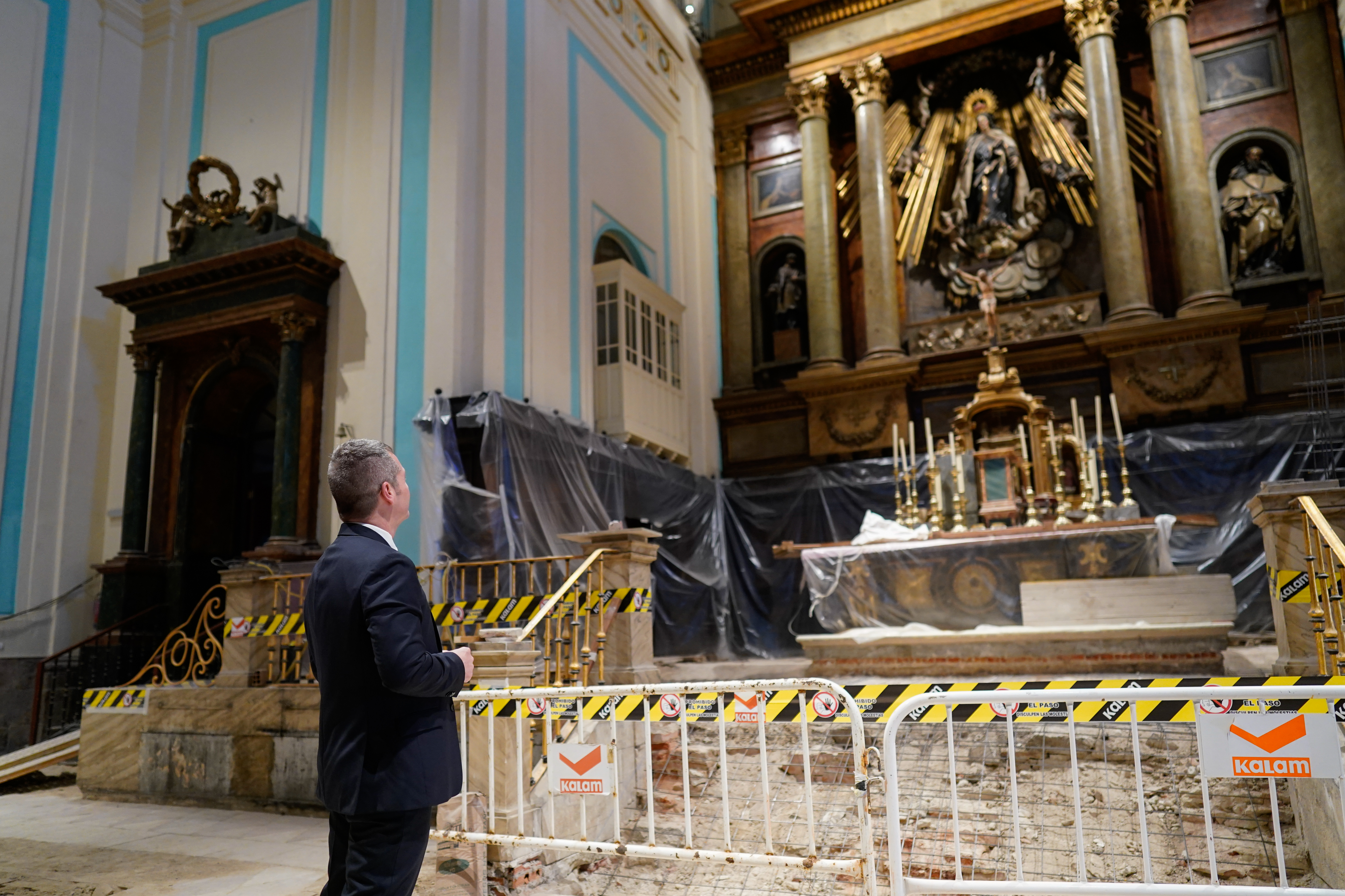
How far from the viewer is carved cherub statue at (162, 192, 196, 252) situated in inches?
408

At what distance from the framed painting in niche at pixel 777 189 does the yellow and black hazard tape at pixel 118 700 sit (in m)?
10.6

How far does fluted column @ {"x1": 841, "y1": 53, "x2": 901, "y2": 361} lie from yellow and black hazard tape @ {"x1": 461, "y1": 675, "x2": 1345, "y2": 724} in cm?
869

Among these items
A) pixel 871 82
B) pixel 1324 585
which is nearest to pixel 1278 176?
pixel 871 82

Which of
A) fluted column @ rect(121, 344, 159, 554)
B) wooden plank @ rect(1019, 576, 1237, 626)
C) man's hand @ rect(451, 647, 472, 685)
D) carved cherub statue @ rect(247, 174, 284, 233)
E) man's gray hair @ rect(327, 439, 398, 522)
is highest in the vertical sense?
carved cherub statue @ rect(247, 174, 284, 233)

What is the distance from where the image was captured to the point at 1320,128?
11.5 metres

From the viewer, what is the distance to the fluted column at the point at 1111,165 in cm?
1150

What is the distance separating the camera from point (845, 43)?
1370 centimetres

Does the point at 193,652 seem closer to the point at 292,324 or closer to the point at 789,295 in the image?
the point at 292,324

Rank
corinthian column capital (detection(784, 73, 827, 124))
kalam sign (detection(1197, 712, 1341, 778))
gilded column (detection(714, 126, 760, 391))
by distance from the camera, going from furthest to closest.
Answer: gilded column (detection(714, 126, 760, 391)) < corinthian column capital (detection(784, 73, 827, 124)) < kalam sign (detection(1197, 712, 1341, 778))

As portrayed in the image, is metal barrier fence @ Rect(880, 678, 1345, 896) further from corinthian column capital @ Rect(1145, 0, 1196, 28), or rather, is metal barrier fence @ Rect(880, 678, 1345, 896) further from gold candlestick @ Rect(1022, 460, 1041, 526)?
A: corinthian column capital @ Rect(1145, 0, 1196, 28)

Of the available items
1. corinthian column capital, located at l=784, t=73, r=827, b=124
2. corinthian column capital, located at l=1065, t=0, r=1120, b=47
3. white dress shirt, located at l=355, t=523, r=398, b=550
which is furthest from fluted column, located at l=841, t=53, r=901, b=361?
white dress shirt, located at l=355, t=523, r=398, b=550

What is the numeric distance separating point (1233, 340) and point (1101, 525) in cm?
449

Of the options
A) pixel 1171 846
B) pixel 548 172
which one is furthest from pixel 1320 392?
pixel 548 172

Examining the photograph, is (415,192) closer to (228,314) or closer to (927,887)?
(228,314)
